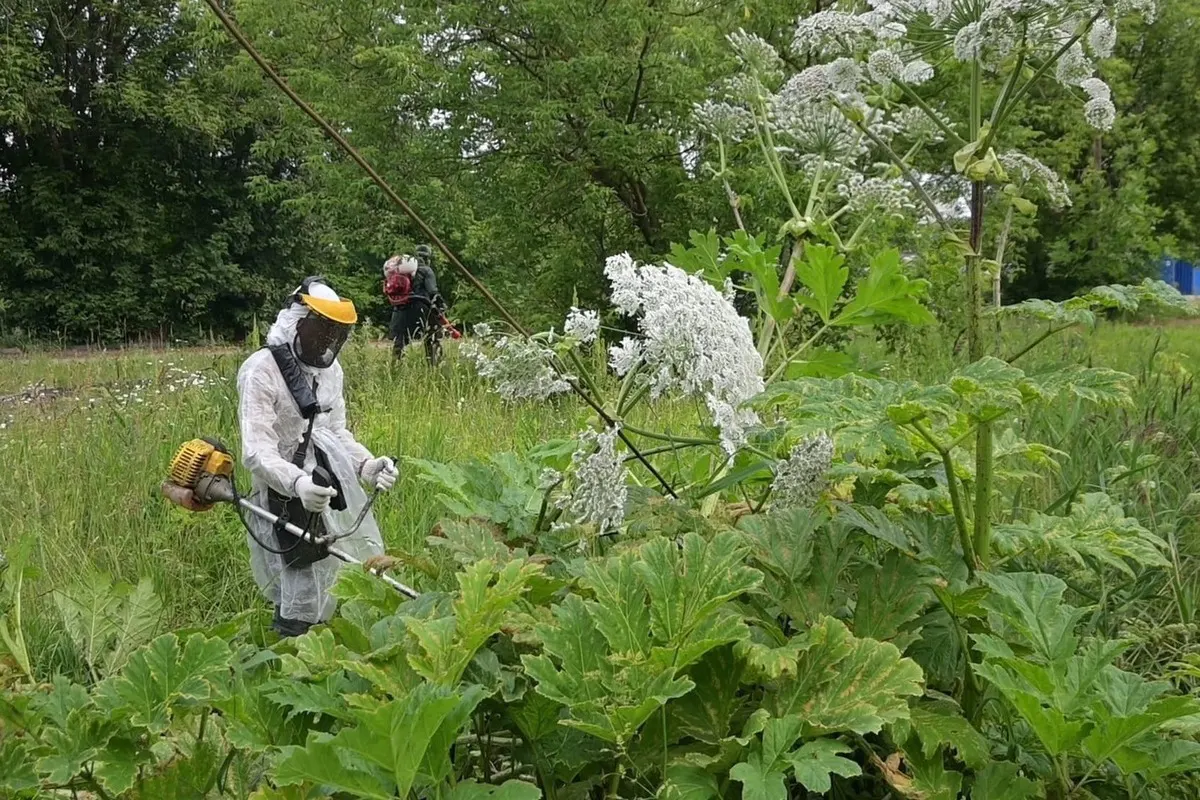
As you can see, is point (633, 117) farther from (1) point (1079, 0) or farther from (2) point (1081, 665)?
(2) point (1081, 665)

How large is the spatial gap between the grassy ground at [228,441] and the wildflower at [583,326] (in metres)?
0.41

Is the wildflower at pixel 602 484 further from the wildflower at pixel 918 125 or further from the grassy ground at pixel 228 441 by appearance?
the wildflower at pixel 918 125

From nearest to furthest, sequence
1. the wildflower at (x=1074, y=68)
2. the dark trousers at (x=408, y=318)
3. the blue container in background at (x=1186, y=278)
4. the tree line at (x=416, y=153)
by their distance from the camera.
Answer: the wildflower at (x=1074, y=68) → the tree line at (x=416, y=153) → the dark trousers at (x=408, y=318) → the blue container in background at (x=1186, y=278)

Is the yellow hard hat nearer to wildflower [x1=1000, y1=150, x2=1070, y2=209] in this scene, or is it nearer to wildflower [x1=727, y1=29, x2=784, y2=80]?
wildflower [x1=727, y1=29, x2=784, y2=80]

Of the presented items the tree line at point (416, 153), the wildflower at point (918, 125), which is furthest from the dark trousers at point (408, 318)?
the wildflower at point (918, 125)

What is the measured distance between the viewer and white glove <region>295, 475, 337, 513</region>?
7.20 feet

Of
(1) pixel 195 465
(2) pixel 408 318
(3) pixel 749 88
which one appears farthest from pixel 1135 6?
(2) pixel 408 318

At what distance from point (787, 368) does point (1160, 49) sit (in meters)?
21.5

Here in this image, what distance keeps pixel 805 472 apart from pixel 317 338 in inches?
59.4

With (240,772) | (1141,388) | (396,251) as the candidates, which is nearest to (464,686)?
(240,772)

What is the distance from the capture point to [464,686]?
1.08 metres

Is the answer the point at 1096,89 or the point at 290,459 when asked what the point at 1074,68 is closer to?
the point at 1096,89

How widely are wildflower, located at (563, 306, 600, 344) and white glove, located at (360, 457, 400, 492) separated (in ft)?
3.33

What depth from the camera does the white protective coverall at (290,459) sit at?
90.5 inches
